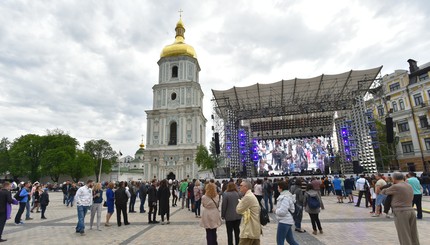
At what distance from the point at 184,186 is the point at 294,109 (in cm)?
2017

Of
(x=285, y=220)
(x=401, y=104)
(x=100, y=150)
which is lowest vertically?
(x=285, y=220)

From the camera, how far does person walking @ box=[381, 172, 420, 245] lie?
4.62 m

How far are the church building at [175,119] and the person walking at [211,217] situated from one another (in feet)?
127

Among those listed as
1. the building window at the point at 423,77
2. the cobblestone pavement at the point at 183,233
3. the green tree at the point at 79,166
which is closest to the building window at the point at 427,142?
the building window at the point at 423,77

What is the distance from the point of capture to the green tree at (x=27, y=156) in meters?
44.9

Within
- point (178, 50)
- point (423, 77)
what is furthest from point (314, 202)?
point (178, 50)

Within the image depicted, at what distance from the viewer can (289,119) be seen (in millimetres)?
34375

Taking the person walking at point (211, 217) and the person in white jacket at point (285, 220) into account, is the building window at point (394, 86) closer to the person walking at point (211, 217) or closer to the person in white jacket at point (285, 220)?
the person in white jacket at point (285, 220)

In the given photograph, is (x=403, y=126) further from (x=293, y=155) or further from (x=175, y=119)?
(x=175, y=119)

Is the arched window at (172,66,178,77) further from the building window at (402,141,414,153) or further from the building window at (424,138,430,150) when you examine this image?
the building window at (424,138,430,150)

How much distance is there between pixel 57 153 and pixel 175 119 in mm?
21919

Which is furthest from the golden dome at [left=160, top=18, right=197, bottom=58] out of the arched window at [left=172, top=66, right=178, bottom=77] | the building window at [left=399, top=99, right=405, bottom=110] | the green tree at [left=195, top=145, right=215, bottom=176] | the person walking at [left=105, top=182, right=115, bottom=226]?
the person walking at [left=105, top=182, right=115, bottom=226]

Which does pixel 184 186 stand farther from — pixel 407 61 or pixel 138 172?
pixel 138 172

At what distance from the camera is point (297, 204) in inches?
303
